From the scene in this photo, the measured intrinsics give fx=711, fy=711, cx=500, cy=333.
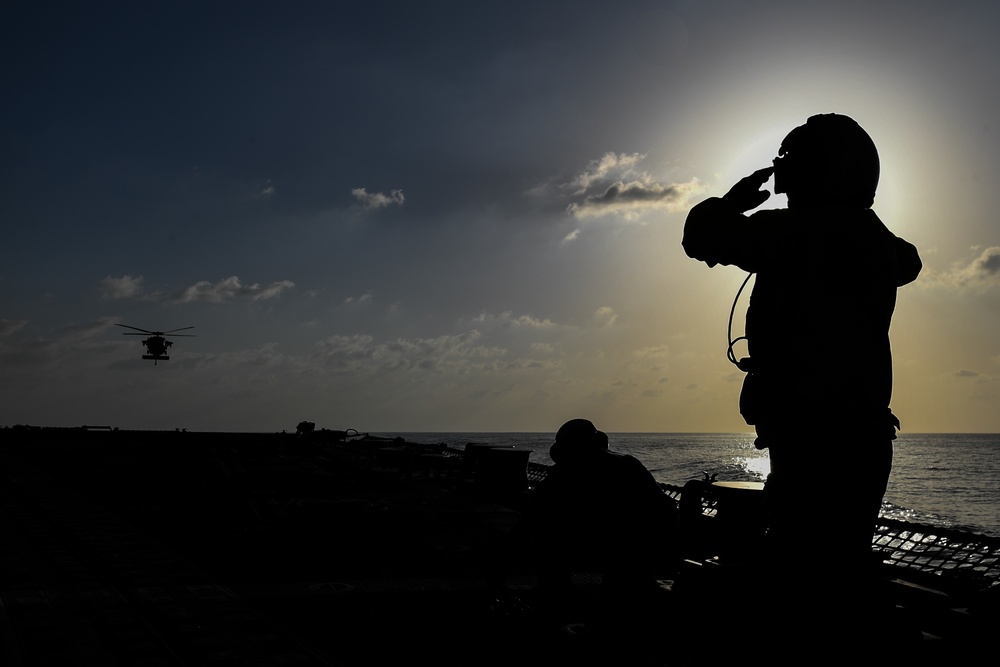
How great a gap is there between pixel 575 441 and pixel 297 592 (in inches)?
246

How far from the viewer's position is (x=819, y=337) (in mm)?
2922

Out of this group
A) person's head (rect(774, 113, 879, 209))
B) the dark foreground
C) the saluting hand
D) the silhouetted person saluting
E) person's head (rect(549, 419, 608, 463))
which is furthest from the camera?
person's head (rect(549, 419, 608, 463))

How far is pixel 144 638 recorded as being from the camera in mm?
7246

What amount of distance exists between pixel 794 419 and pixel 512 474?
17641 mm

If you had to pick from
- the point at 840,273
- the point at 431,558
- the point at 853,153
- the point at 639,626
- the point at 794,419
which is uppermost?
the point at 853,153

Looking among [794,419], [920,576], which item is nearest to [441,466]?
[920,576]

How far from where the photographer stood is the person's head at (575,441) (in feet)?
15.8

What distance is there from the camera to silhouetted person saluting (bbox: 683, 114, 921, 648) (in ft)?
9.40

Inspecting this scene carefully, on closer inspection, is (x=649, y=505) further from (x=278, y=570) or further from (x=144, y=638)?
(x=278, y=570)

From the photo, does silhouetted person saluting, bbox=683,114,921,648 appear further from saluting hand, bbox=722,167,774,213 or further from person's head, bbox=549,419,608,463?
person's head, bbox=549,419,608,463

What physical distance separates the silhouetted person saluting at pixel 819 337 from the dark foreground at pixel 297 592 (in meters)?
0.41

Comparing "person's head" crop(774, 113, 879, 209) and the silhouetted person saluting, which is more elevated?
"person's head" crop(774, 113, 879, 209)

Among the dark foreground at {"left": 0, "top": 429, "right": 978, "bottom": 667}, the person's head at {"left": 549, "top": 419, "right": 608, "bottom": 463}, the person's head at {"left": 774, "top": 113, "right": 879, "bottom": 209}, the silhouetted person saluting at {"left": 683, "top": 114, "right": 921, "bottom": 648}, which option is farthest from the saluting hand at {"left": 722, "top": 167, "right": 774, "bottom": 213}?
the person's head at {"left": 549, "top": 419, "right": 608, "bottom": 463}

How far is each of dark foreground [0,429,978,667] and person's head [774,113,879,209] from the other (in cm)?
181
